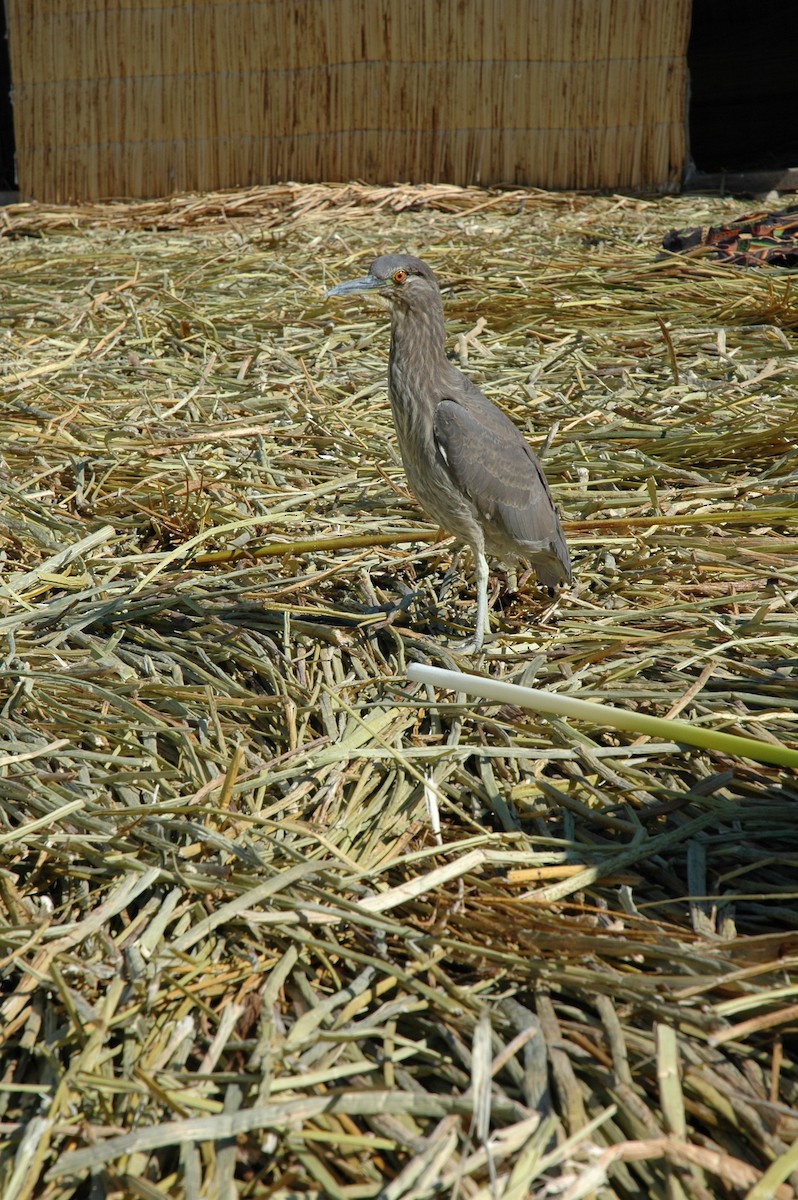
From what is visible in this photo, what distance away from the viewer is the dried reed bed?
6.08 ft

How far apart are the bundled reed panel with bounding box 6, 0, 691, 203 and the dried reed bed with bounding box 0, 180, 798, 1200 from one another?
3.81 metres

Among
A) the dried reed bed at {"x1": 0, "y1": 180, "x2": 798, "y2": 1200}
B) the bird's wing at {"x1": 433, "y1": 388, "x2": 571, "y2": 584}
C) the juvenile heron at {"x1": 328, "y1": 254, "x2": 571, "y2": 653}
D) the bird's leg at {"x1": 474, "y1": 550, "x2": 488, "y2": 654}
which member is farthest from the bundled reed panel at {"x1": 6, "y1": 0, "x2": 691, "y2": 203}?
the bird's leg at {"x1": 474, "y1": 550, "x2": 488, "y2": 654}

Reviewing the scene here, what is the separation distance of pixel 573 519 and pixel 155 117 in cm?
628

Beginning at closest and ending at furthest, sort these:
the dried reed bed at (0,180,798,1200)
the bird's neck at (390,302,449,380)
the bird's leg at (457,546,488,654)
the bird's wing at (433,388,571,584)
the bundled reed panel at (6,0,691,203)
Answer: the dried reed bed at (0,180,798,1200), the bird's leg at (457,546,488,654), the bird's wing at (433,388,571,584), the bird's neck at (390,302,449,380), the bundled reed panel at (6,0,691,203)

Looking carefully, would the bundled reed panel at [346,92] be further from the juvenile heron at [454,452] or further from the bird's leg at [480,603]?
the bird's leg at [480,603]

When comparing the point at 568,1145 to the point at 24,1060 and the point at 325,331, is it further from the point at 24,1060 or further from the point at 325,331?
the point at 325,331

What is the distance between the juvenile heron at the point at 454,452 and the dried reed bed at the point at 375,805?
0.74ft

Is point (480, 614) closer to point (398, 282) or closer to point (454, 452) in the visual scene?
point (454, 452)

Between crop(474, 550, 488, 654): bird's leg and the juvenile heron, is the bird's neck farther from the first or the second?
crop(474, 550, 488, 654): bird's leg

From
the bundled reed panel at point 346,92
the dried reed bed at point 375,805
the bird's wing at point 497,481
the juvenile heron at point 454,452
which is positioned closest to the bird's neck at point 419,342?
the juvenile heron at point 454,452

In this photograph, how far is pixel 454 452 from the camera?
3449 mm

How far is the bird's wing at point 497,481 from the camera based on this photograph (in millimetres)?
3443

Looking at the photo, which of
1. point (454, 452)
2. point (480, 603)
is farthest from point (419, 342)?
point (480, 603)

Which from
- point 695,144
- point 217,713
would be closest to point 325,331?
point 217,713
